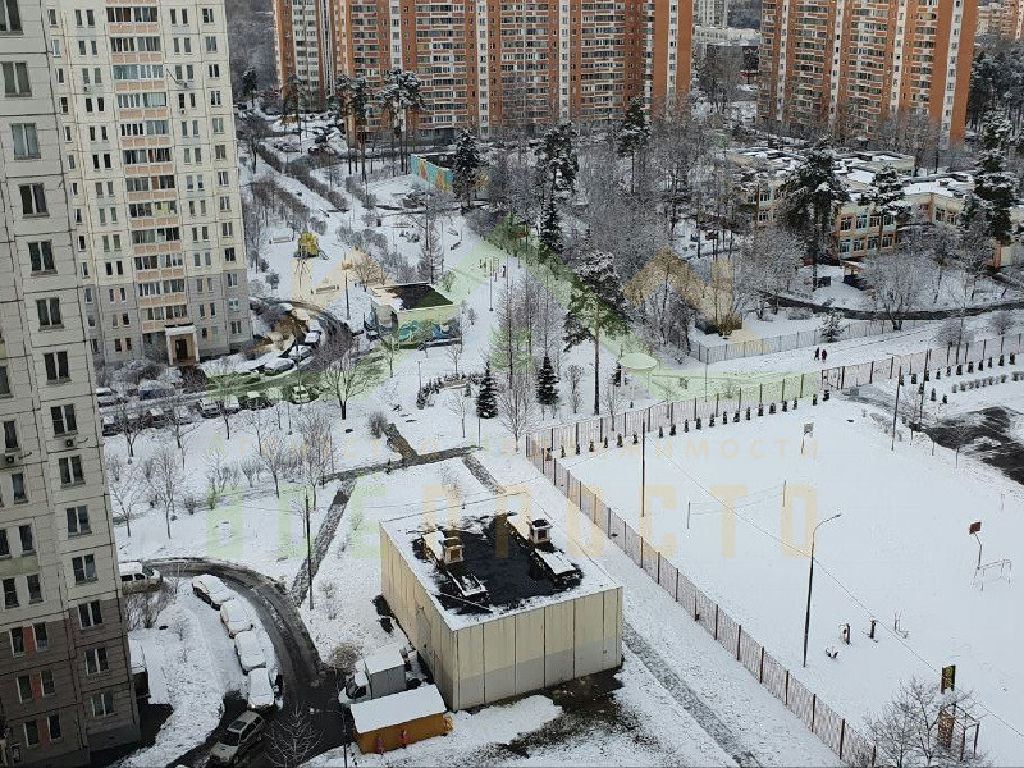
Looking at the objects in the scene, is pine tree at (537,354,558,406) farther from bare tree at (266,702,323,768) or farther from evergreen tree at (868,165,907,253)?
evergreen tree at (868,165,907,253)

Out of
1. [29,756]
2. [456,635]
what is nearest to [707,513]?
[456,635]

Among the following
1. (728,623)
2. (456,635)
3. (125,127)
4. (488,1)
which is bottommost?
(728,623)

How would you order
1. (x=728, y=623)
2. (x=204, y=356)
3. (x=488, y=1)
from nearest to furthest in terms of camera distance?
(x=728, y=623), (x=204, y=356), (x=488, y=1)

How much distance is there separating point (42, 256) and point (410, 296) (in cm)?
4624

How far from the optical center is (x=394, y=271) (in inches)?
3506

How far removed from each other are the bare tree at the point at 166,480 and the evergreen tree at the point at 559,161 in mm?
55357

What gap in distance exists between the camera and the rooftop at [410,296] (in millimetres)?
76725

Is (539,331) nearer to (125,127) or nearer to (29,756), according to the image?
(125,127)

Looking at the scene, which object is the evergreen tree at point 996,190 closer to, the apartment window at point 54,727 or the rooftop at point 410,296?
the rooftop at point 410,296

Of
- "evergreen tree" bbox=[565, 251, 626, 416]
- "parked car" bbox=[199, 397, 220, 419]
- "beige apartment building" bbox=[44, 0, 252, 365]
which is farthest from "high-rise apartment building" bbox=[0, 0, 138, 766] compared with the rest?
"beige apartment building" bbox=[44, 0, 252, 365]

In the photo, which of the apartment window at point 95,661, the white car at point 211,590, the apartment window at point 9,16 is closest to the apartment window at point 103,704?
the apartment window at point 95,661

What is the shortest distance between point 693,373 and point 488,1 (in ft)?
259

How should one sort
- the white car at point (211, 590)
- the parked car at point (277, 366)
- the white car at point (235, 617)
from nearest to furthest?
1. the white car at point (235, 617)
2. the white car at point (211, 590)
3. the parked car at point (277, 366)

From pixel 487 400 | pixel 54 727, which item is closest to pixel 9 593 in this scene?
pixel 54 727
